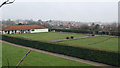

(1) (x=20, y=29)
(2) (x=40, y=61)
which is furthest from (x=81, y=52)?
(1) (x=20, y=29)

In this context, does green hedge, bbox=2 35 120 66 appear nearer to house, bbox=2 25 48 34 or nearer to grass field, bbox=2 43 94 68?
grass field, bbox=2 43 94 68

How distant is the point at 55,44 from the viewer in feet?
53.9

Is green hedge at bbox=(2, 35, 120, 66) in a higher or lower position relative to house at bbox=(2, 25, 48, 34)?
lower

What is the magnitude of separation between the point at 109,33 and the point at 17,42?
26552 mm

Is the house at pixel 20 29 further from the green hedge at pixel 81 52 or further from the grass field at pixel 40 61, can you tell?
the grass field at pixel 40 61

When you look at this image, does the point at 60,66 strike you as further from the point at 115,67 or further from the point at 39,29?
the point at 39,29

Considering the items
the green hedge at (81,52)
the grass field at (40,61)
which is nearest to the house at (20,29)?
the green hedge at (81,52)

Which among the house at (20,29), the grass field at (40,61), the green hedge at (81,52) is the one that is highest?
the house at (20,29)

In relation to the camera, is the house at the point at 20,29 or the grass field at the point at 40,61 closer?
the grass field at the point at 40,61

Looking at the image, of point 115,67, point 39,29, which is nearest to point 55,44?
point 115,67

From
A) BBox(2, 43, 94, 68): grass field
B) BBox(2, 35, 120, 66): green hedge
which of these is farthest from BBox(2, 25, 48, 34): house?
BBox(2, 43, 94, 68): grass field

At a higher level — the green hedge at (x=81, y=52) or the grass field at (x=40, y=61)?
the green hedge at (x=81, y=52)

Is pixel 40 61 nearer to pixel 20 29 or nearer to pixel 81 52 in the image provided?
pixel 81 52

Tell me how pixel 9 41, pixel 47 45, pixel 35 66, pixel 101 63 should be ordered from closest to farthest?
pixel 35 66, pixel 101 63, pixel 47 45, pixel 9 41
